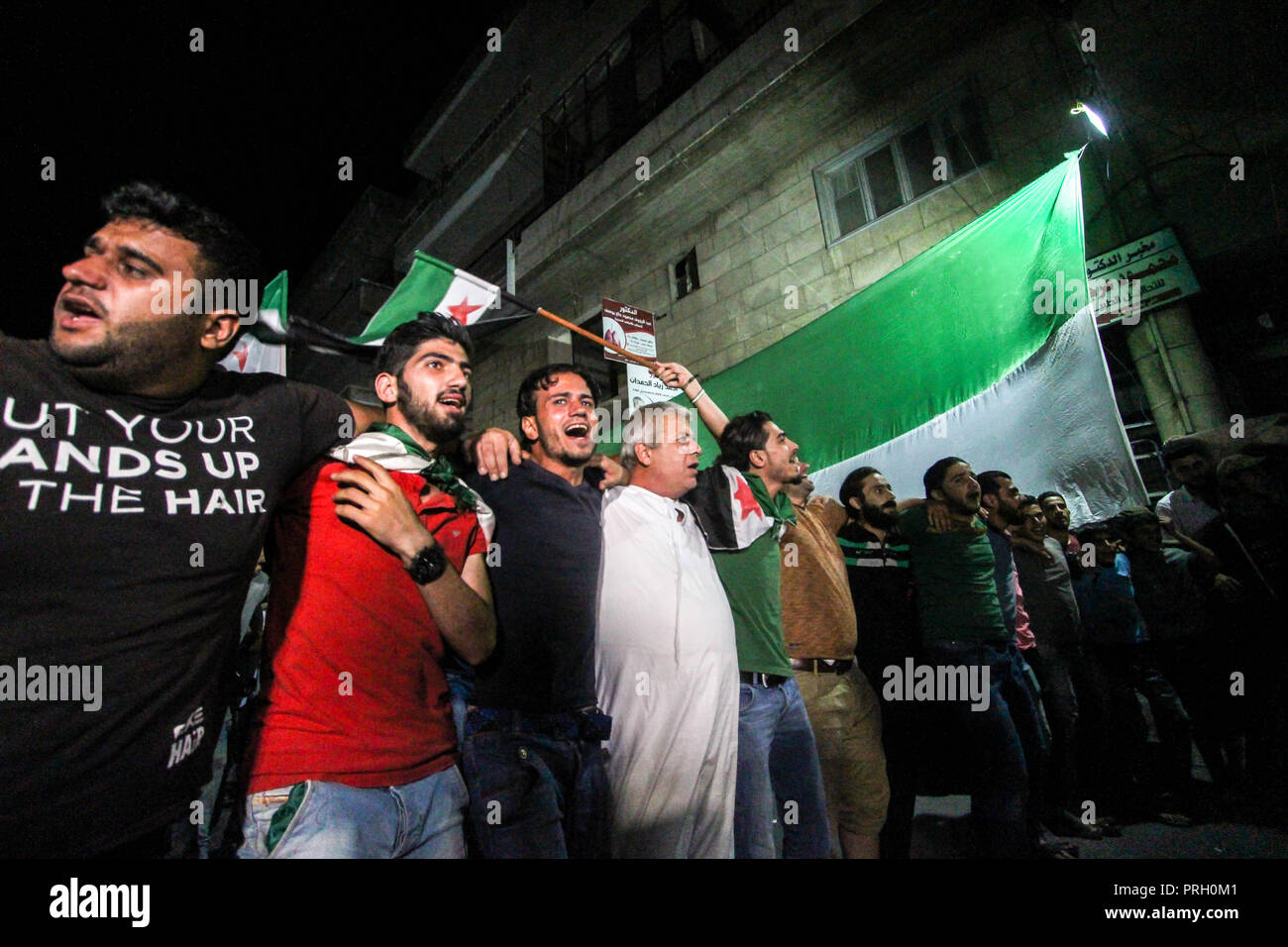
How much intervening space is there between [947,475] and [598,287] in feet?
25.9

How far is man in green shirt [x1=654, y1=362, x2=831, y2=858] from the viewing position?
264cm

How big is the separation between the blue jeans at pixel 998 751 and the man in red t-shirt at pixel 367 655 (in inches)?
114

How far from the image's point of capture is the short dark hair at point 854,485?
3.97m

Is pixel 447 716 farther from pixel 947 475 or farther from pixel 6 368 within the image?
pixel 947 475

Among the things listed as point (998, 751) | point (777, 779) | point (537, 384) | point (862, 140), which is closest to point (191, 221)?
point (537, 384)

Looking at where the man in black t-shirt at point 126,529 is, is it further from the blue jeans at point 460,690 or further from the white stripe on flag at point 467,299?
the white stripe on flag at point 467,299

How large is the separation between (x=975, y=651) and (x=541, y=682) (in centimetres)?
274

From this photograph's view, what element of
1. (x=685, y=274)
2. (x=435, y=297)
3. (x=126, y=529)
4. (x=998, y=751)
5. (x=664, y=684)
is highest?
(x=685, y=274)

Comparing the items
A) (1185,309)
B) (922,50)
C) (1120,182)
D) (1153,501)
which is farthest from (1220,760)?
(922,50)

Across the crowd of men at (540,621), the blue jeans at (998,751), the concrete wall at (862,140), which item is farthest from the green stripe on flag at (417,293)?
the concrete wall at (862,140)

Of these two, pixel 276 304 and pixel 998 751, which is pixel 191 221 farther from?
pixel 998 751

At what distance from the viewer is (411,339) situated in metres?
2.15

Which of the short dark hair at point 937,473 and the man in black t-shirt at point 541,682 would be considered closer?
the man in black t-shirt at point 541,682

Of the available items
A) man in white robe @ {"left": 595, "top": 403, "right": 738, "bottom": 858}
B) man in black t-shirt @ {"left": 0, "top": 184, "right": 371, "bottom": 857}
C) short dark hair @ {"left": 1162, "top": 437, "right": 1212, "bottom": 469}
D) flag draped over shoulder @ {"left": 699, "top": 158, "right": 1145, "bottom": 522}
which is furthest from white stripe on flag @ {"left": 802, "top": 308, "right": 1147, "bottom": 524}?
man in black t-shirt @ {"left": 0, "top": 184, "right": 371, "bottom": 857}
